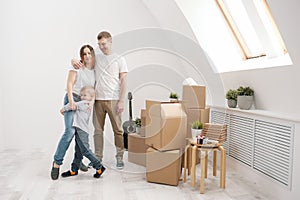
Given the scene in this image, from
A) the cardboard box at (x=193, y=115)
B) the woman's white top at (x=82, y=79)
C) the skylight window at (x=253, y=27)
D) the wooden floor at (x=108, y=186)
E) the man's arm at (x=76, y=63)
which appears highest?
the skylight window at (x=253, y=27)

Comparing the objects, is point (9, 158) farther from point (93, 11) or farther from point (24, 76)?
point (93, 11)

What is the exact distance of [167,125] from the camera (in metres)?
2.05

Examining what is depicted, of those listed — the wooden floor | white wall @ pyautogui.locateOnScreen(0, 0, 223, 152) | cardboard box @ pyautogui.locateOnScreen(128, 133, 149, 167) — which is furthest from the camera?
white wall @ pyautogui.locateOnScreen(0, 0, 223, 152)

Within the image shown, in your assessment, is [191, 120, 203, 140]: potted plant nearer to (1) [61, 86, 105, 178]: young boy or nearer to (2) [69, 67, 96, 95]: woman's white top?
(1) [61, 86, 105, 178]: young boy

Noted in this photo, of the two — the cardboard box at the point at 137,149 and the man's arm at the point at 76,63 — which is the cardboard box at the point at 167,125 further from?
the man's arm at the point at 76,63

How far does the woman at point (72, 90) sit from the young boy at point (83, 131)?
1.6 inches

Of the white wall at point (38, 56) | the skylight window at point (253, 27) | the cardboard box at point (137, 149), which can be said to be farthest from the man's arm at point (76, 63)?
the skylight window at point (253, 27)

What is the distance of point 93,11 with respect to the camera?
3.21 m

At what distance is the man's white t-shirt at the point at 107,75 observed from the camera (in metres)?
2.34

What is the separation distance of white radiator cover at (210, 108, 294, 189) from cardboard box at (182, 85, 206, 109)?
38cm

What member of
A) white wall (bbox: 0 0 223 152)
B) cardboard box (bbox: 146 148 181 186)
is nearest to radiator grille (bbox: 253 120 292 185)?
cardboard box (bbox: 146 148 181 186)

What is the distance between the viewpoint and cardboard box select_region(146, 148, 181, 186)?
202 centimetres

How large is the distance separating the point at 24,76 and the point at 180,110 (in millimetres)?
2056

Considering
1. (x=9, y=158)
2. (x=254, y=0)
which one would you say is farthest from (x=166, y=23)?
(x=9, y=158)
